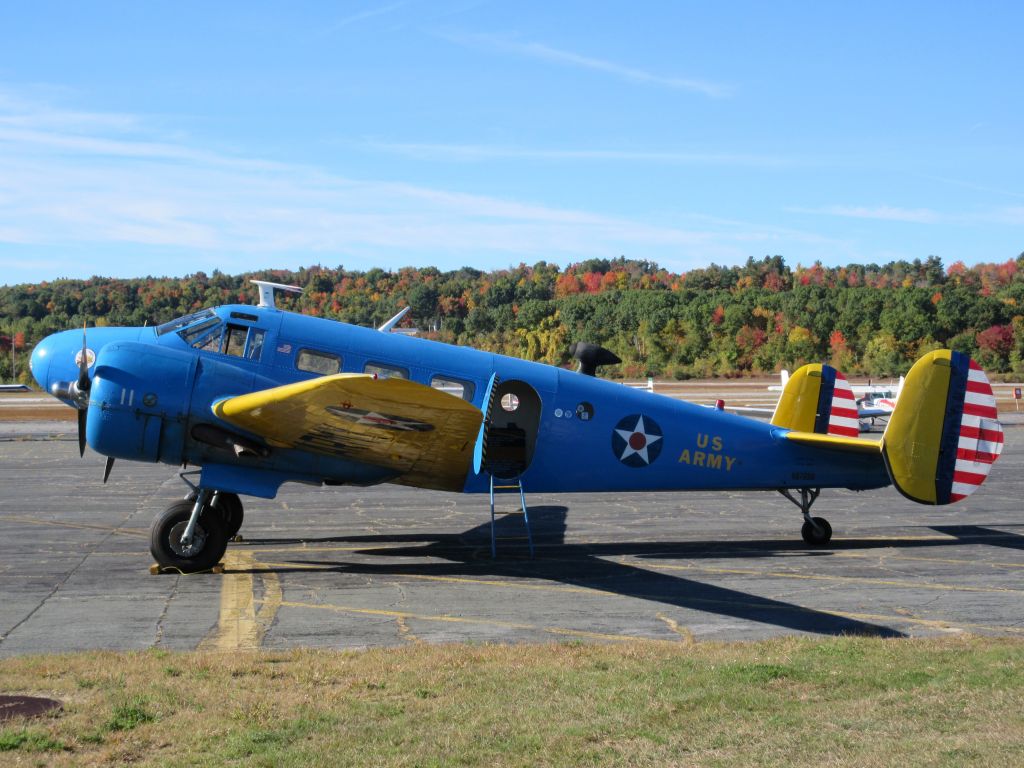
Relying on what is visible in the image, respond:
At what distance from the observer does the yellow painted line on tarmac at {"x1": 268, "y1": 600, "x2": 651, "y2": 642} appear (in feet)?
38.4

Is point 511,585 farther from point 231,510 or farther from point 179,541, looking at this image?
point 231,510

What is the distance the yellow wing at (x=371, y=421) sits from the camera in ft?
44.8

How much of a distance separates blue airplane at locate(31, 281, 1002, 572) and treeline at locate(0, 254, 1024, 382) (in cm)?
6724

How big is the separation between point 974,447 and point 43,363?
15.5 meters

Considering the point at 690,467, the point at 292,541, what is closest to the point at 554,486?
the point at 690,467

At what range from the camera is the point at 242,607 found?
42.4 ft

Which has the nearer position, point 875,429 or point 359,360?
point 359,360

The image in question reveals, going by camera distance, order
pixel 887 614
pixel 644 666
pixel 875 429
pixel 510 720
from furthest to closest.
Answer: pixel 875 429, pixel 887 614, pixel 644 666, pixel 510 720

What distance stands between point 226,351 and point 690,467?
8.08 meters

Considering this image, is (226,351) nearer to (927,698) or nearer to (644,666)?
(644,666)

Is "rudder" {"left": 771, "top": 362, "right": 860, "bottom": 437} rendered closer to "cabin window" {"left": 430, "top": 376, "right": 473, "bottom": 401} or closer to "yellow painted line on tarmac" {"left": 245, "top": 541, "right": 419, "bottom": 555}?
"cabin window" {"left": 430, "top": 376, "right": 473, "bottom": 401}

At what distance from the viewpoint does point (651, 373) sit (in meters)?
92.9

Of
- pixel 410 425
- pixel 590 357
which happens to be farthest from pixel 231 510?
pixel 590 357

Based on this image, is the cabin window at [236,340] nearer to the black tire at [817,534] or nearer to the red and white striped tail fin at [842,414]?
the black tire at [817,534]
